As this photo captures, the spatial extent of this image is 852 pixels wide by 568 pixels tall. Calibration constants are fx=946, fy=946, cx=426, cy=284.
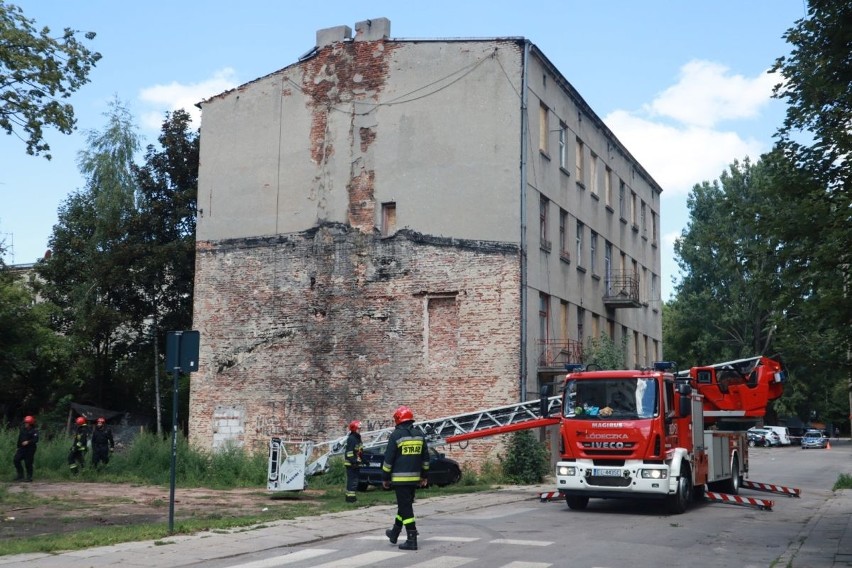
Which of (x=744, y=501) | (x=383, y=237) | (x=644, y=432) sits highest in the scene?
(x=383, y=237)

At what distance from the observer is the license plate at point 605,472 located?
17.2 m

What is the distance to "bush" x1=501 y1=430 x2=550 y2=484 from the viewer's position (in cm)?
2697

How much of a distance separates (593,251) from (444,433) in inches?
594

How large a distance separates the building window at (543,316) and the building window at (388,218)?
526 cm

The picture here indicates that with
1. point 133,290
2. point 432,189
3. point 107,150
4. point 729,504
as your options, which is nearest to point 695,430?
point 729,504

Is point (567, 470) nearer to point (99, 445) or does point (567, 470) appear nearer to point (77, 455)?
point (99, 445)

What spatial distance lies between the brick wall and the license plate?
10742 millimetres

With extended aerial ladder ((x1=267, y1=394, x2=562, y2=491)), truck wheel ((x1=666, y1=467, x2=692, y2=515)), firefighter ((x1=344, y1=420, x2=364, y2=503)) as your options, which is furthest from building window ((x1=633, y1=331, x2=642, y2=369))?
truck wheel ((x1=666, y1=467, x2=692, y2=515))

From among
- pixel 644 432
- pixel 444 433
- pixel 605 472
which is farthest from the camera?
pixel 444 433

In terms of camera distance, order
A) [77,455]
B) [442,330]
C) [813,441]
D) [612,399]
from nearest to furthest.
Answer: [612,399], [77,455], [442,330], [813,441]

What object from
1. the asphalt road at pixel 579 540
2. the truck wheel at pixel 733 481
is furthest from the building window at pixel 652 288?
the asphalt road at pixel 579 540

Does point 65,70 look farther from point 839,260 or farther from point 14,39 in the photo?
point 839,260

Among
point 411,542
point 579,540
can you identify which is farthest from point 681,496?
point 411,542

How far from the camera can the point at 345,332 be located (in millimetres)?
30594
